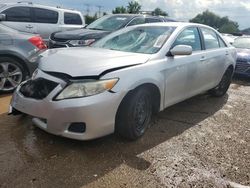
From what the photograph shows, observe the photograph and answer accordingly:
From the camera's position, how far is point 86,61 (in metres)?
3.78

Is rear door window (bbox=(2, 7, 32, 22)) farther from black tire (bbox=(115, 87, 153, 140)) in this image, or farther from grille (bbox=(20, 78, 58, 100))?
black tire (bbox=(115, 87, 153, 140))

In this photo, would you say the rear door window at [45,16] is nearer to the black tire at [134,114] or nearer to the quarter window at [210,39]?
the quarter window at [210,39]

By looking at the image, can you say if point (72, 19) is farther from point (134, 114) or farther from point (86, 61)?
point (134, 114)

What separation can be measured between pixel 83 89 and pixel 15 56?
2.96 metres

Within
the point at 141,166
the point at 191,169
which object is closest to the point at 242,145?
the point at 191,169

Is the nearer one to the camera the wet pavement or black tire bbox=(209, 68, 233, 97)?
the wet pavement

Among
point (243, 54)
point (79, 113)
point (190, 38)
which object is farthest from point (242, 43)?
A: point (79, 113)

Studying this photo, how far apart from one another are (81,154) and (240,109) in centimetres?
365

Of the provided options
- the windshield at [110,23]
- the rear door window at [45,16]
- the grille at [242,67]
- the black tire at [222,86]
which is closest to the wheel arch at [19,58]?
the windshield at [110,23]

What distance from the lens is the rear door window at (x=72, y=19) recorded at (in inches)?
465

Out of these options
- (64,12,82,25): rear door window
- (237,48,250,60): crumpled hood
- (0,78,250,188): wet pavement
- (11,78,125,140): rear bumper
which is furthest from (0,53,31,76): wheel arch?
(237,48,250,60): crumpled hood

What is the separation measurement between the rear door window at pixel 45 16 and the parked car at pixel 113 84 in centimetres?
645

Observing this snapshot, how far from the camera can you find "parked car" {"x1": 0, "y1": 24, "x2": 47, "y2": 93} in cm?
583

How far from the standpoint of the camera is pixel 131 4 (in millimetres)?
52594
